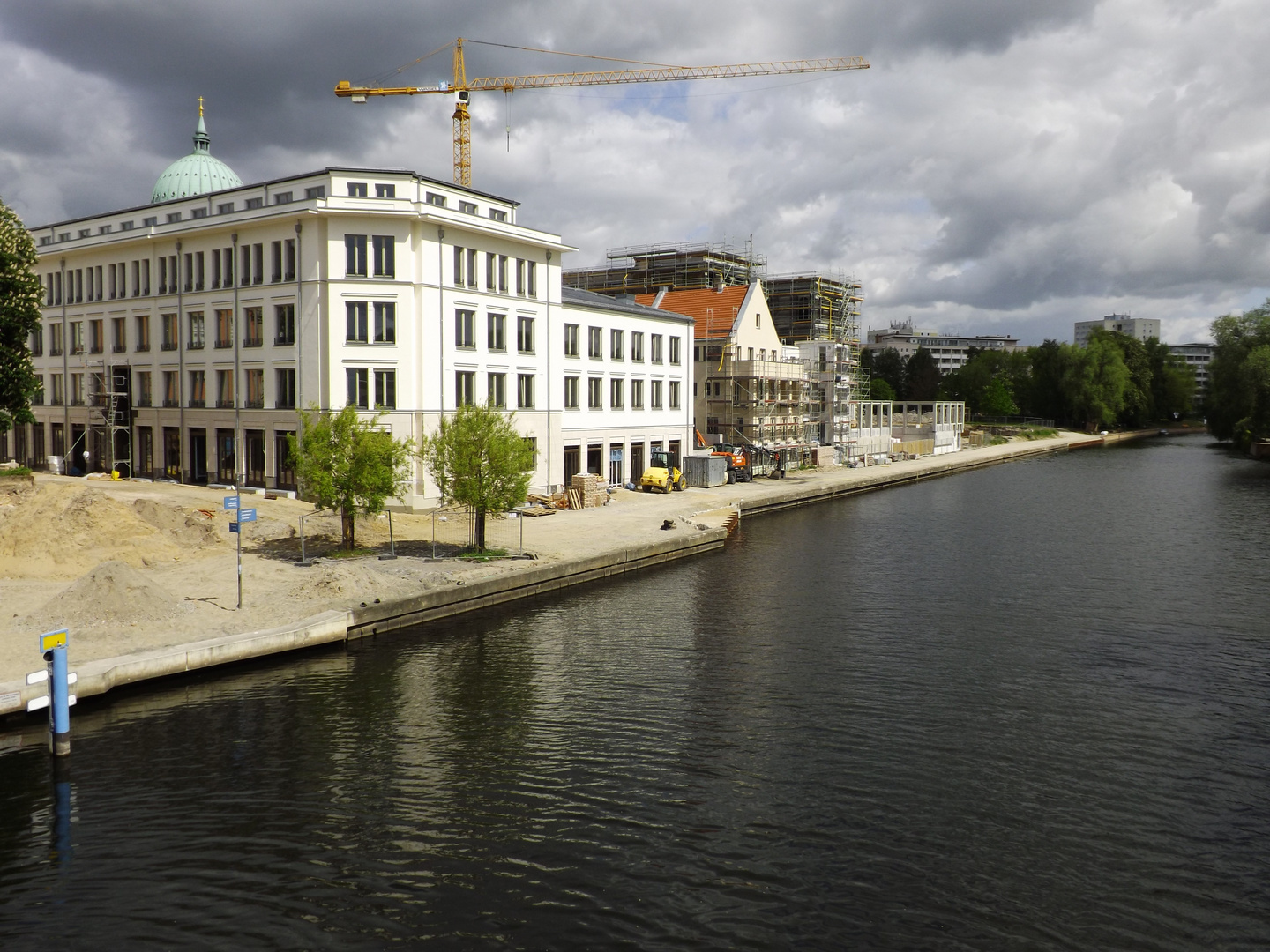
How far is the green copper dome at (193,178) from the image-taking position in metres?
67.9

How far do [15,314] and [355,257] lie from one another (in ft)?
49.5

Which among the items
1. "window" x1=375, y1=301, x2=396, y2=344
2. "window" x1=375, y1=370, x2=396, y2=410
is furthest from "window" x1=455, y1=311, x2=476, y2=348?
"window" x1=375, y1=370, x2=396, y2=410

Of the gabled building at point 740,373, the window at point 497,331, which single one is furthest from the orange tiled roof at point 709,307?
the window at point 497,331

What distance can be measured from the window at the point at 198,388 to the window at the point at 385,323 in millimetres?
13282

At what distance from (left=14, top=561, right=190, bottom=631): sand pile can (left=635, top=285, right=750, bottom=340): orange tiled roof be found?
2214 inches

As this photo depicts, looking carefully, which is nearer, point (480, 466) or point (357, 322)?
point (480, 466)

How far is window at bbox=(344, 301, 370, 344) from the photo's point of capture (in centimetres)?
4703

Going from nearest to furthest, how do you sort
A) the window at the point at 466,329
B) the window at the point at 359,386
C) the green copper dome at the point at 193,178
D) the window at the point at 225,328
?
1. the window at the point at 359,386
2. the window at the point at 466,329
3. the window at the point at 225,328
4. the green copper dome at the point at 193,178

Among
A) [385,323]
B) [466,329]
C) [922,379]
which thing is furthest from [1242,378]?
[385,323]

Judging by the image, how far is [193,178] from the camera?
68250 mm

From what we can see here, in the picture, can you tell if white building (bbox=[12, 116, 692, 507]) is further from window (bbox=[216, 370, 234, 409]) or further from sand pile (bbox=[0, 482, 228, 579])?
sand pile (bbox=[0, 482, 228, 579])

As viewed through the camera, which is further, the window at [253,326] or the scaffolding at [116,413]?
the scaffolding at [116,413]

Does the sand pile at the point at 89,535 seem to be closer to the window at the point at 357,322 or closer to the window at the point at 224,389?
the window at the point at 357,322

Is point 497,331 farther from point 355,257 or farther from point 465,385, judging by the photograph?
point 355,257
